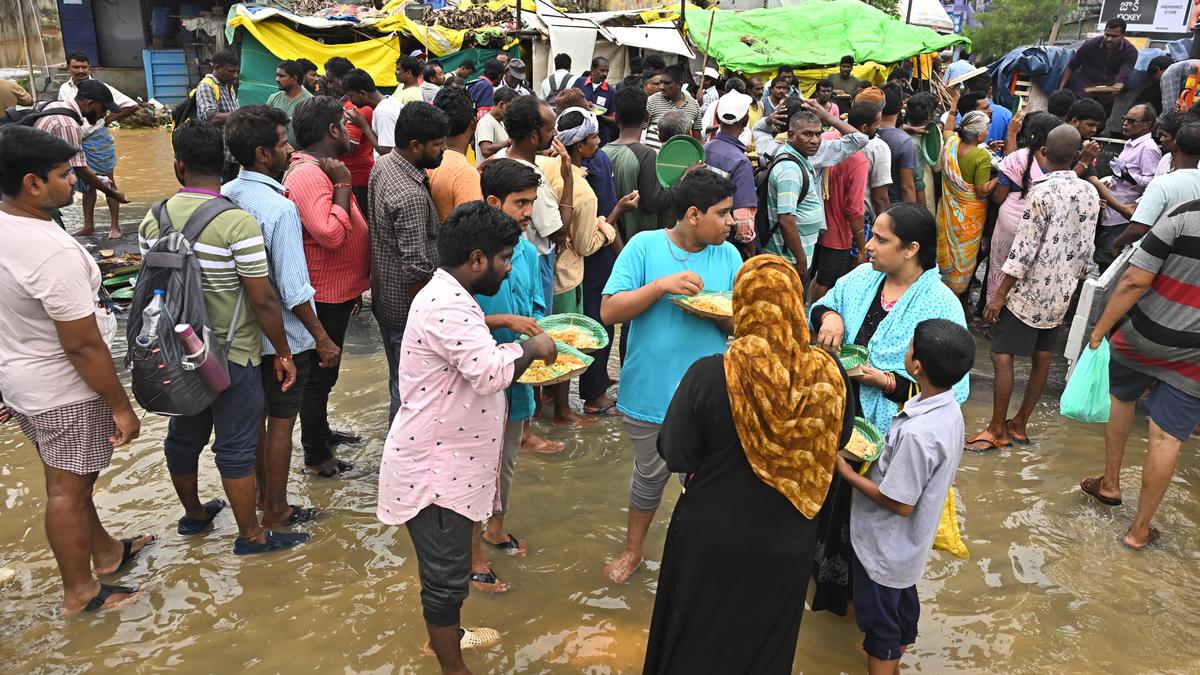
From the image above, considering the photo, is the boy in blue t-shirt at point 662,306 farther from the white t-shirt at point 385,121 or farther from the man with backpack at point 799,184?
the white t-shirt at point 385,121

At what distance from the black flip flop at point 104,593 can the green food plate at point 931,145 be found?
7276 millimetres

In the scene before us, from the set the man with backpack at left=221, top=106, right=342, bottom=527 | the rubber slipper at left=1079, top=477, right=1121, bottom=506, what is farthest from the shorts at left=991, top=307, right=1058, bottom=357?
the man with backpack at left=221, top=106, right=342, bottom=527

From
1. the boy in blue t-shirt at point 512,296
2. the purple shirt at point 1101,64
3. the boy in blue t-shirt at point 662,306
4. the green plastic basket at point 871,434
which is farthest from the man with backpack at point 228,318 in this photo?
the purple shirt at point 1101,64

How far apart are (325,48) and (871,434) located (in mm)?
15554

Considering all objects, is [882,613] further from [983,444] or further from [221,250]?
[221,250]

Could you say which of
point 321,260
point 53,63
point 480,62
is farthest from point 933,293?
point 53,63

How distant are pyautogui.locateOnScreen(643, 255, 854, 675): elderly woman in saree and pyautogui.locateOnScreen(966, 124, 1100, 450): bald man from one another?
331 centimetres

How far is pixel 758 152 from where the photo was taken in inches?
257

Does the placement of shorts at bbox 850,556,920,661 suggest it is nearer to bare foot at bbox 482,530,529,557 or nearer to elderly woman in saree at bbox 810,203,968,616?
elderly woman in saree at bbox 810,203,968,616

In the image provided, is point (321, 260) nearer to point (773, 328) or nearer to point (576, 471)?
point (576, 471)

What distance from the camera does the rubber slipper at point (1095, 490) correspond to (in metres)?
4.41

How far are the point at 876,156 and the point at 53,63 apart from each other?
76.9ft

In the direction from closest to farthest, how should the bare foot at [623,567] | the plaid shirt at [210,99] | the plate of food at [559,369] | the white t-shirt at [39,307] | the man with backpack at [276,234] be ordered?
the white t-shirt at [39,307] → the plate of food at [559,369] → the man with backpack at [276,234] → the bare foot at [623,567] → the plaid shirt at [210,99]

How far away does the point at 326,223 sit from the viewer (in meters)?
3.75
